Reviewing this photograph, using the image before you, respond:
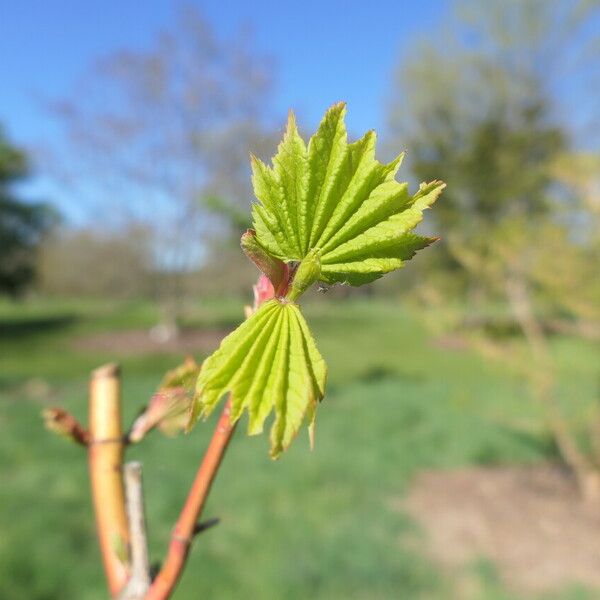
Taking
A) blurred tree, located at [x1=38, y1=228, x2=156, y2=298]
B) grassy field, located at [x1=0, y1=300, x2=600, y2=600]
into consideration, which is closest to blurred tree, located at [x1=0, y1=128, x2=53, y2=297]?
blurred tree, located at [x1=38, y1=228, x2=156, y2=298]

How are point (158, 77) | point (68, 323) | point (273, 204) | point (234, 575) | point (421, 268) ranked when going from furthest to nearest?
point (68, 323)
point (158, 77)
point (421, 268)
point (234, 575)
point (273, 204)

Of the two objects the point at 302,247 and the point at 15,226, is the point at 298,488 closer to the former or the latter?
the point at 302,247

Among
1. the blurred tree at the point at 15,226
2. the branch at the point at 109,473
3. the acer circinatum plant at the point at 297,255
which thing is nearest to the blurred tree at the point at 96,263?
the blurred tree at the point at 15,226

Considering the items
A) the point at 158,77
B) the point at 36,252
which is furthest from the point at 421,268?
the point at 36,252

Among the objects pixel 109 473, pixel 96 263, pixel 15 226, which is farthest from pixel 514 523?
pixel 15 226

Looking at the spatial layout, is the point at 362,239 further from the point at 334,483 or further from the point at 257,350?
the point at 334,483
